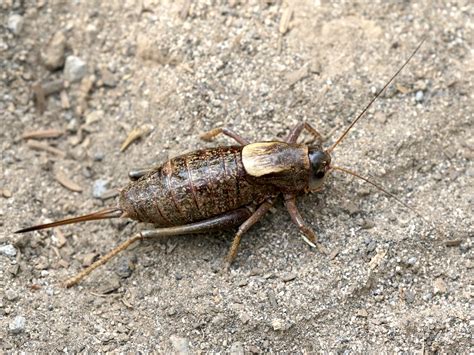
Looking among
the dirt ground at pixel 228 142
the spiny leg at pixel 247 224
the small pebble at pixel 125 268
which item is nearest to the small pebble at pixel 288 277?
the dirt ground at pixel 228 142

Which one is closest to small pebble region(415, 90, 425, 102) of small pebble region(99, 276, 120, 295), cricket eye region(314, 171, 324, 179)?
cricket eye region(314, 171, 324, 179)

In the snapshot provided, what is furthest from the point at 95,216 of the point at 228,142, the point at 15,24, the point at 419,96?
the point at 419,96

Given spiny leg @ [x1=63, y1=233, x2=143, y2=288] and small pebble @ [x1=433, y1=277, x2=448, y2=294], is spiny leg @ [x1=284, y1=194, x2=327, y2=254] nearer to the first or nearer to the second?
small pebble @ [x1=433, y1=277, x2=448, y2=294]

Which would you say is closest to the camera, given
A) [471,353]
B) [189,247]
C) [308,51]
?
[471,353]

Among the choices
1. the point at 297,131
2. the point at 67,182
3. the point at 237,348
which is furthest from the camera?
the point at 67,182

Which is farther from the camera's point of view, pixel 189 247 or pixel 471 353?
pixel 189 247

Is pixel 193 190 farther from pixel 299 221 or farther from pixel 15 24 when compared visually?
pixel 15 24

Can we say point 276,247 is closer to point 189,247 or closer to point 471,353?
point 189,247

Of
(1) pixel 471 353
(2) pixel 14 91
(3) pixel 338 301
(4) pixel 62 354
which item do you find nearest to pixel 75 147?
(2) pixel 14 91
